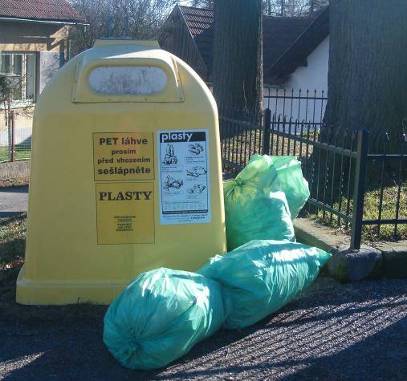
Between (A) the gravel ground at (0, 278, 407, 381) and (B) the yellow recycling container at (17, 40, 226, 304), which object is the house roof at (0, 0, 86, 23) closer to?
(B) the yellow recycling container at (17, 40, 226, 304)

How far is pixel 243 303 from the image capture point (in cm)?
445

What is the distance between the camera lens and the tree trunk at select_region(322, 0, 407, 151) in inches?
312

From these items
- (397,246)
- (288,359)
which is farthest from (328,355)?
(397,246)

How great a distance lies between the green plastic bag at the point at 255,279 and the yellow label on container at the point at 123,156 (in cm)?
80

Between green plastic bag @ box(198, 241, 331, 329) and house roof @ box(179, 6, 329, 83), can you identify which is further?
house roof @ box(179, 6, 329, 83)

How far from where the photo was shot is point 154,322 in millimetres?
3895

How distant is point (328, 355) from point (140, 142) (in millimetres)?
1796

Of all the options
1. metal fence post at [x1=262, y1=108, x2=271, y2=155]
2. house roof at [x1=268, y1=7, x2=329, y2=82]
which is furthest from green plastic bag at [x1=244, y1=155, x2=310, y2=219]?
house roof at [x1=268, y1=7, x2=329, y2=82]

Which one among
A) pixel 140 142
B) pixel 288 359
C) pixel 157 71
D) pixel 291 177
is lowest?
pixel 288 359

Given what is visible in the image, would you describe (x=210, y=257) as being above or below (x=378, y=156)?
below

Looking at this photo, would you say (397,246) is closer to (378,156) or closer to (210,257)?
(378,156)

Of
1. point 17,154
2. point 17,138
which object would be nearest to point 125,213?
point 17,154

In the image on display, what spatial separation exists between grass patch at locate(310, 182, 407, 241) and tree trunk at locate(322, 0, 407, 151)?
85cm

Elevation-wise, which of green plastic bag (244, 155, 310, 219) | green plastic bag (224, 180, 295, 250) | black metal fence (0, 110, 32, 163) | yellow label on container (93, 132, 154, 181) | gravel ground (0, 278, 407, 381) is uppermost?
yellow label on container (93, 132, 154, 181)
